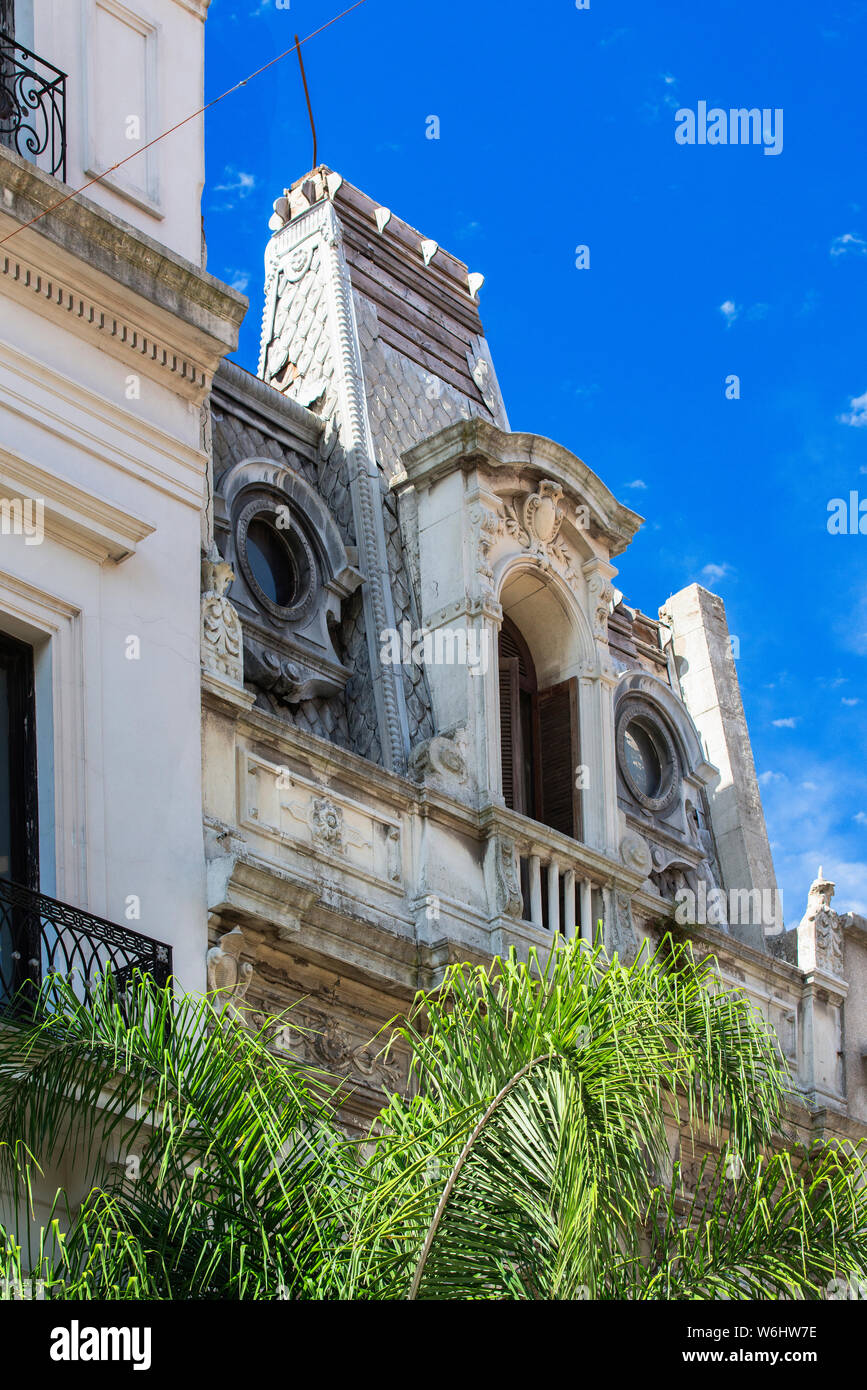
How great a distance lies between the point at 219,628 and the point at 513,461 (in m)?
3.41

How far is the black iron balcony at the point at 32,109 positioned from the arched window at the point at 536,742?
4.89m

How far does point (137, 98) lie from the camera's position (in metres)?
15.8

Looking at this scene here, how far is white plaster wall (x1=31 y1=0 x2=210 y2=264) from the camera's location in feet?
49.9

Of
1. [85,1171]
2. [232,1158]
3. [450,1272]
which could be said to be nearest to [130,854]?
[85,1171]

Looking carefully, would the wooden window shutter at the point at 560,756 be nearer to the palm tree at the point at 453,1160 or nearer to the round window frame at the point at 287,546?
the round window frame at the point at 287,546

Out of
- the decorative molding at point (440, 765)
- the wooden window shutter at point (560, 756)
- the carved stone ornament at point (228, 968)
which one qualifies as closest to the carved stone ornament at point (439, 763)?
the decorative molding at point (440, 765)

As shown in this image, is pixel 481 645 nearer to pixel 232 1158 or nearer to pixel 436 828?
pixel 436 828

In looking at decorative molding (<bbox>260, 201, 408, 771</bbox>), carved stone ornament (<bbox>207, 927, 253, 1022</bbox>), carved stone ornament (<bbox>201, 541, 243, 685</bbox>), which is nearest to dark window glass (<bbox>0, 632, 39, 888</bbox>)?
carved stone ornament (<bbox>207, 927, 253, 1022</bbox>)

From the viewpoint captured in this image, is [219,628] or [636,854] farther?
[636,854]

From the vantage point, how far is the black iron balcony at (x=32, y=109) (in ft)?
48.2

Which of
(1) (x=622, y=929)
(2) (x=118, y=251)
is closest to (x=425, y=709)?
(1) (x=622, y=929)

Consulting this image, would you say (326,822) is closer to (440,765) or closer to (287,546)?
(440,765)

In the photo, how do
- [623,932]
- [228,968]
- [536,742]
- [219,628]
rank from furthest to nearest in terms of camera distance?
[536,742], [623,932], [219,628], [228,968]

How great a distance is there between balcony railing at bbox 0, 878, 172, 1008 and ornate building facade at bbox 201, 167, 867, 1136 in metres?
0.82
